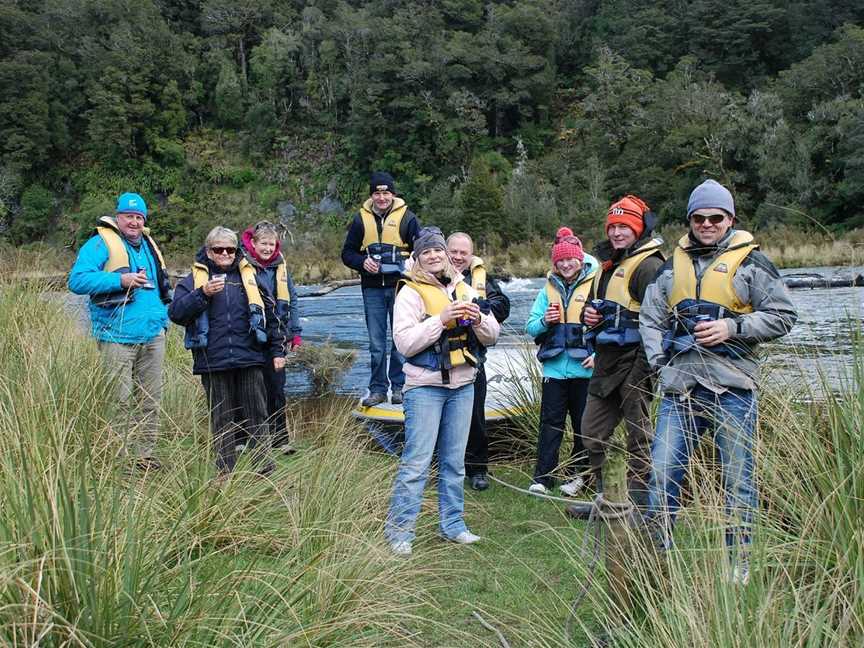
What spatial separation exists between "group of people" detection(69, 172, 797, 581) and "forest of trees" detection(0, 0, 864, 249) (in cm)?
3349

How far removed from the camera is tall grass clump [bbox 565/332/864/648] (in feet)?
6.63

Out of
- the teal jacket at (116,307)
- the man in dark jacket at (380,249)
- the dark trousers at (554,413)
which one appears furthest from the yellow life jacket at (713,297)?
the teal jacket at (116,307)

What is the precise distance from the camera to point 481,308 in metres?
4.86

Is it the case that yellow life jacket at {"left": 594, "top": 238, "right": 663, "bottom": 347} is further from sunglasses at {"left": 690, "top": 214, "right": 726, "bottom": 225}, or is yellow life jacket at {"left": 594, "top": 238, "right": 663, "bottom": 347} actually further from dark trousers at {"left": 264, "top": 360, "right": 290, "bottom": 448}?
dark trousers at {"left": 264, "top": 360, "right": 290, "bottom": 448}

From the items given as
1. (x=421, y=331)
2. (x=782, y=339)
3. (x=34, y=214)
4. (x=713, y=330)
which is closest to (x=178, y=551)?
(x=421, y=331)

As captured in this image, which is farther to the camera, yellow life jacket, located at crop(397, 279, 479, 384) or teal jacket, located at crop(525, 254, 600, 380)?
teal jacket, located at crop(525, 254, 600, 380)

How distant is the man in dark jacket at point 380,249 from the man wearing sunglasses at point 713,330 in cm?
282

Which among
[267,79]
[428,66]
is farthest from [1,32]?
[428,66]

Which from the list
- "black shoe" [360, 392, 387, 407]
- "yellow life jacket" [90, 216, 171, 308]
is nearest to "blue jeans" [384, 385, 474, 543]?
"black shoe" [360, 392, 387, 407]

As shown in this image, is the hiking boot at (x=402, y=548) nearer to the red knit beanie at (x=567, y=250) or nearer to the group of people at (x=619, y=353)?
the group of people at (x=619, y=353)

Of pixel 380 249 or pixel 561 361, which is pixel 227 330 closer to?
pixel 380 249

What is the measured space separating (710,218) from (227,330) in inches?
111

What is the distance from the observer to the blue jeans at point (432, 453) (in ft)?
12.5

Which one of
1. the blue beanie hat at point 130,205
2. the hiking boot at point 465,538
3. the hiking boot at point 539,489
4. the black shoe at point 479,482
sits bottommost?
the black shoe at point 479,482
